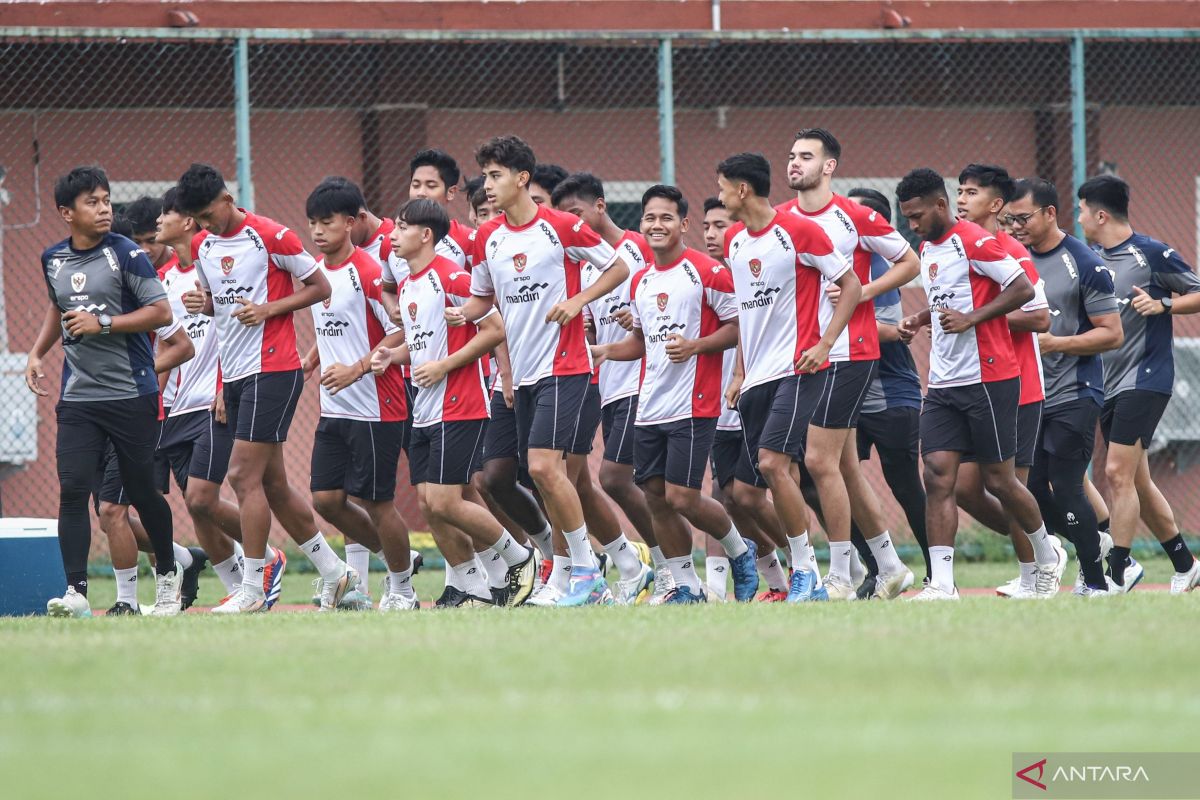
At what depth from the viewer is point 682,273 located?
9.85m

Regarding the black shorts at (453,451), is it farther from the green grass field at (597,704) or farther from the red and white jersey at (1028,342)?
the red and white jersey at (1028,342)

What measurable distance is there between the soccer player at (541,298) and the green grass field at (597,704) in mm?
1893

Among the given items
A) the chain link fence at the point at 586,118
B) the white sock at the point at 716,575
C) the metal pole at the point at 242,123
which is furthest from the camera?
the chain link fence at the point at 586,118

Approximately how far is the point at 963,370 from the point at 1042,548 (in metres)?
1.13

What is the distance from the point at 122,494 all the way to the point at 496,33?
509cm

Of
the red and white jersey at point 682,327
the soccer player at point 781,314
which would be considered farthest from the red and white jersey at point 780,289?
the red and white jersey at point 682,327

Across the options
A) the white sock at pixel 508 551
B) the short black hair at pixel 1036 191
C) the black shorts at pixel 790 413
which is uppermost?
the short black hair at pixel 1036 191

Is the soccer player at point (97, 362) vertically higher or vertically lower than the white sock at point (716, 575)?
higher

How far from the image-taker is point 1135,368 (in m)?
9.98

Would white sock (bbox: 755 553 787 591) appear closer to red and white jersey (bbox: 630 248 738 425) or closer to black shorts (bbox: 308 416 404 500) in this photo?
red and white jersey (bbox: 630 248 738 425)

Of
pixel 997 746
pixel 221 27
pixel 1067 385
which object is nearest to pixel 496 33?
pixel 221 27

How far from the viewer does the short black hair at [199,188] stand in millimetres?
9602

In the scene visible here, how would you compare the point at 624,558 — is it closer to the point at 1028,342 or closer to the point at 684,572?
the point at 684,572

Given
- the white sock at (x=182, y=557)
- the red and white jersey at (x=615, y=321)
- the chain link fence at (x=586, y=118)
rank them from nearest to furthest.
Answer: the red and white jersey at (x=615, y=321), the white sock at (x=182, y=557), the chain link fence at (x=586, y=118)
